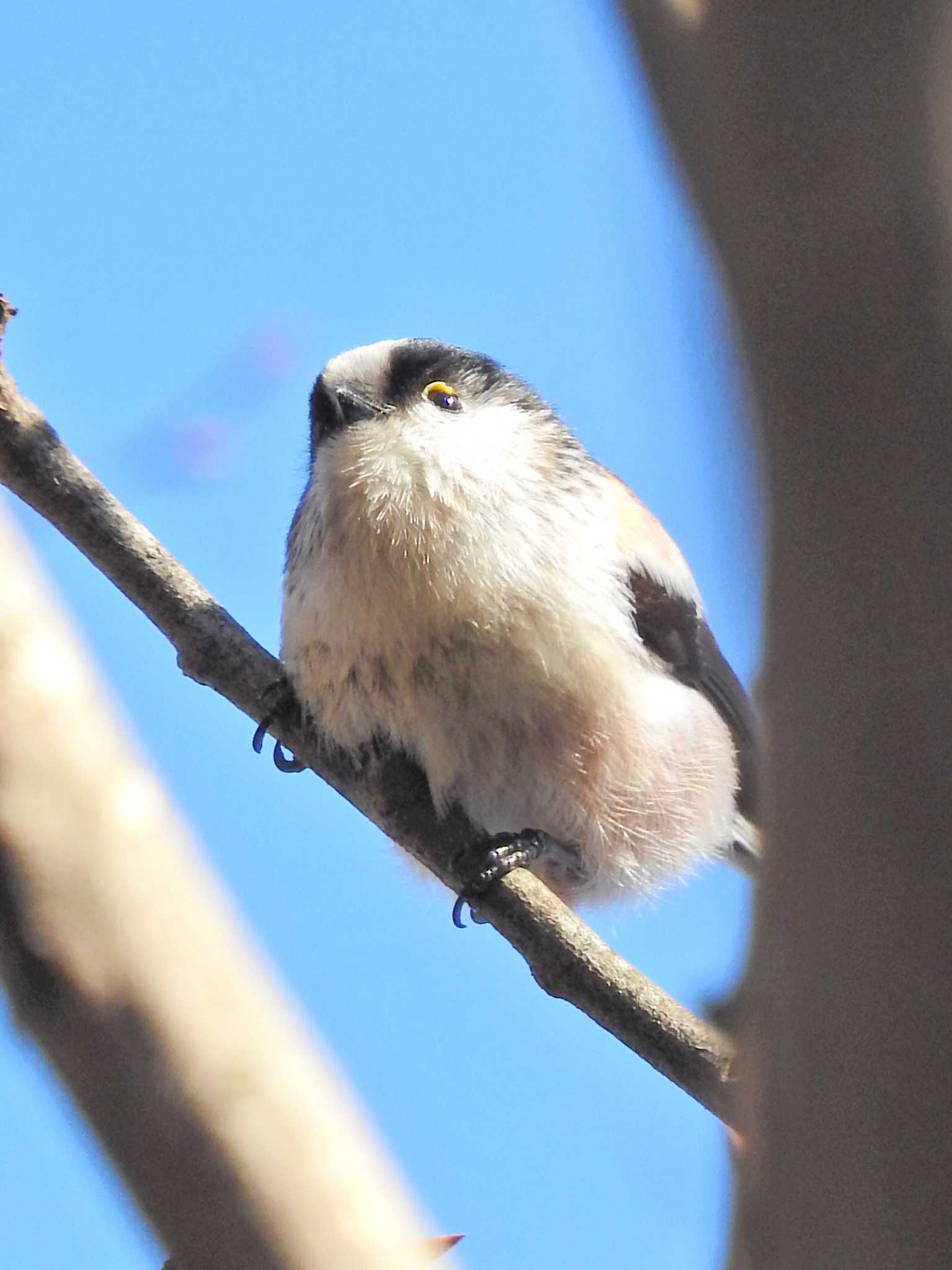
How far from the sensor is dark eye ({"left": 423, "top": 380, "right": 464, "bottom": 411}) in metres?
3.41

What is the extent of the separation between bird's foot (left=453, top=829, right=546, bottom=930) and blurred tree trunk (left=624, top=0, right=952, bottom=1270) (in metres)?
1.81

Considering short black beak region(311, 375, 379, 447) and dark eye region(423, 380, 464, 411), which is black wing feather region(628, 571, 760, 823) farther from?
short black beak region(311, 375, 379, 447)

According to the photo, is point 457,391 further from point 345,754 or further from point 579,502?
point 345,754

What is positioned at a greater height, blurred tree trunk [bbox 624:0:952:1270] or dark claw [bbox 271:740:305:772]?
dark claw [bbox 271:740:305:772]

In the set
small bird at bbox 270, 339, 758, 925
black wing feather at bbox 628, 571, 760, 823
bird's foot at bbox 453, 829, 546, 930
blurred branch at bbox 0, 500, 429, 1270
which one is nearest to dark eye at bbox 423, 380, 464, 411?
small bird at bbox 270, 339, 758, 925

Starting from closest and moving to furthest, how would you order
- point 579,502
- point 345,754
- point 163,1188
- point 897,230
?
point 897,230 → point 163,1188 → point 345,754 → point 579,502

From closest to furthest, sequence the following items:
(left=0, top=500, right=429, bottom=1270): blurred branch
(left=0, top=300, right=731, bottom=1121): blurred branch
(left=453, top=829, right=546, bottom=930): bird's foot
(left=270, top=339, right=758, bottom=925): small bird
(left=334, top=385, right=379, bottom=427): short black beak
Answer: (left=0, top=500, right=429, bottom=1270): blurred branch, (left=0, top=300, right=731, bottom=1121): blurred branch, (left=453, top=829, right=546, bottom=930): bird's foot, (left=270, top=339, right=758, bottom=925): small bird, (left=334, top=385, right=379, bottom=427): short black beak

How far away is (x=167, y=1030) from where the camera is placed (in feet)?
4.66

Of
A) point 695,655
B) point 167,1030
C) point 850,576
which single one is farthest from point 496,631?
point 850,576

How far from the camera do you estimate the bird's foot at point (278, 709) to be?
9.77 ft

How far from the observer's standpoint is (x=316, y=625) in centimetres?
310

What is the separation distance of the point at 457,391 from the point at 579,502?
0.42 meters

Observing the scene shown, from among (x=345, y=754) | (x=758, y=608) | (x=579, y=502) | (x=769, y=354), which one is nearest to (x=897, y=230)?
(x=769, y=354)

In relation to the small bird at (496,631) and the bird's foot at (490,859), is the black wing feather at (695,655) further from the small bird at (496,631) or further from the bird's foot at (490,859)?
the bird's foot at (490,859)
